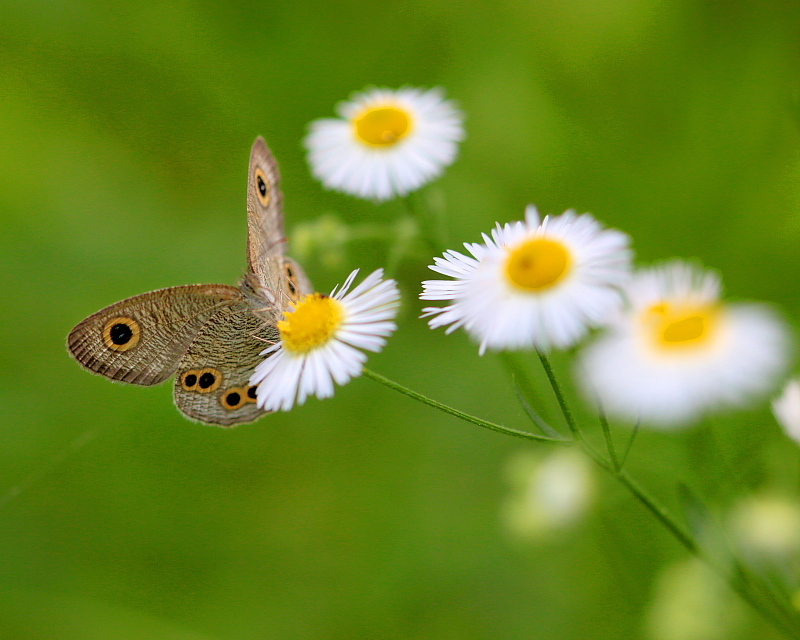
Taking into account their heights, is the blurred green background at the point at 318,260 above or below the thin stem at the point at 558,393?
above

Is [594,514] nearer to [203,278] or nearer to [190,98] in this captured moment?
[203,278]

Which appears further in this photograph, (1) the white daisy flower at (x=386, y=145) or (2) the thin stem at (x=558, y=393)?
(1) the white daisy flower at (x=386, y=145)

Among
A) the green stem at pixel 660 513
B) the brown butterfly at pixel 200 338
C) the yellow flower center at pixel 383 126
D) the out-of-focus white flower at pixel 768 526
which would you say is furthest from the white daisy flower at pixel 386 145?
the out-of-focus white flower at pixel 768 526

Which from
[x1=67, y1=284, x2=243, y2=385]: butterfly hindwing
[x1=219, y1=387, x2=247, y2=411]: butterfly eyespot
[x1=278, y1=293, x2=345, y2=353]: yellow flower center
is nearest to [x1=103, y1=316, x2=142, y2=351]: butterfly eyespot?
[x1=67, y1=284, x2=243, y2=385]: butterfly hindwing

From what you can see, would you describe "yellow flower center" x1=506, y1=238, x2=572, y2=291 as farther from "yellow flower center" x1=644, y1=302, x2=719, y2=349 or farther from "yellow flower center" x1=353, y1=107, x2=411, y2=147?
"yellow flower center" x1=353, y1=107, x2=411, y2=147

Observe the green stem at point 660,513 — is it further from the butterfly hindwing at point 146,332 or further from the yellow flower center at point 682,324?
the butterfly hindwing at point 146,332

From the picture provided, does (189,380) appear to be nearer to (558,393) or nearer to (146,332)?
(146,332)

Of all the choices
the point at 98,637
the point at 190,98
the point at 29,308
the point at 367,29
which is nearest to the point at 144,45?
the point at 190,98
